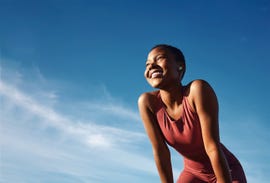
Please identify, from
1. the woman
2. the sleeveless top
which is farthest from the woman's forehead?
the sleeveless top

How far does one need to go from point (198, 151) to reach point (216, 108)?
0.82 m

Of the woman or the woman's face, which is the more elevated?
the woman's face

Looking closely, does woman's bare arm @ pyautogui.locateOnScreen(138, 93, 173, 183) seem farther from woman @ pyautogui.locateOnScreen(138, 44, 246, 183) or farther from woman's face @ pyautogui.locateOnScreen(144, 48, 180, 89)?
woman's face @ pyautogui.locateOnScreen(144, 48, 180, 89)

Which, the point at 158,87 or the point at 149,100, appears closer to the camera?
the point at 158,87

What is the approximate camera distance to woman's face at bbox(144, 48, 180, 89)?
16.6 ft

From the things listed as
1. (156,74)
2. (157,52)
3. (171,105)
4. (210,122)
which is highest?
(157,52)

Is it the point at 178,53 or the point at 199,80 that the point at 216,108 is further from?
the point at 178,53

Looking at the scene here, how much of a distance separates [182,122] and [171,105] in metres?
0.36

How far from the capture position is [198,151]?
17.5 feet

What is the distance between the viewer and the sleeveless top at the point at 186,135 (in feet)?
16.6

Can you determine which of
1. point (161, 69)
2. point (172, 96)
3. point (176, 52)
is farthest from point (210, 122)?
point (176, 52)

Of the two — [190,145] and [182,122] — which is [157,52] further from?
[190,145]

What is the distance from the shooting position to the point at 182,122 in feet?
16.9

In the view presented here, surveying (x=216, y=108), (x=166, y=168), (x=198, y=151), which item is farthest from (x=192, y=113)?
(x=166, y=168)
